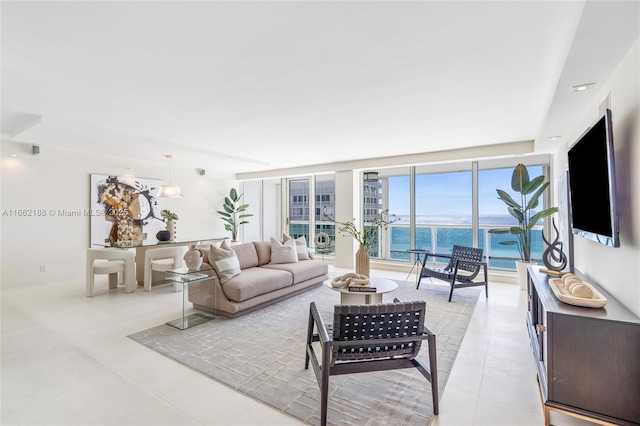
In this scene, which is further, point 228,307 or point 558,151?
point 558,151

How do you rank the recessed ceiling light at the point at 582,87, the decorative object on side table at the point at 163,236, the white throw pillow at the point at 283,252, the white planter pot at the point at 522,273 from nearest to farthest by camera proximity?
the recessed ceiling light at the point at 582,87
the white planter pot at the point at 522,273
the white throw pillow at the point at 283,252
the decorative object on side table at the point at 163,236

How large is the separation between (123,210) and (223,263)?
13.2ft

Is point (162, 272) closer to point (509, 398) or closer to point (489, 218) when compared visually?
point (509, 398)

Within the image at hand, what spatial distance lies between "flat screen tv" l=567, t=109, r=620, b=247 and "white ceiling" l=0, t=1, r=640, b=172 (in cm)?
47

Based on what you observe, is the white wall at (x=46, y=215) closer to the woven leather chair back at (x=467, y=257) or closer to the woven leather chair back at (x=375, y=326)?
the woven leather chair back at (x=375, y=326)

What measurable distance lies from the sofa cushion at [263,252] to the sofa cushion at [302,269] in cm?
15

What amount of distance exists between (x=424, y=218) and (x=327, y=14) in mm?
5535

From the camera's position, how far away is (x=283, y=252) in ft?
16.1

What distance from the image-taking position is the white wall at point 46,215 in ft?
16.6

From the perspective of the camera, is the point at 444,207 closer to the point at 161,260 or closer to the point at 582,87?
the point at 582,87

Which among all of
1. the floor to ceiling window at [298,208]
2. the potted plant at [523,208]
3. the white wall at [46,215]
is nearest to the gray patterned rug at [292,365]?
the potted plant at [523,208]

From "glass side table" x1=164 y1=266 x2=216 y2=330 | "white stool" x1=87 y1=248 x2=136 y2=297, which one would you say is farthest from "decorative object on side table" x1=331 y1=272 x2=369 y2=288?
"white stool" x1=87 y1=248 x2=136 y2=297

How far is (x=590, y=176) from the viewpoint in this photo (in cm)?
219

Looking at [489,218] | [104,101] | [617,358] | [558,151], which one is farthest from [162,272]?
[558,151]
